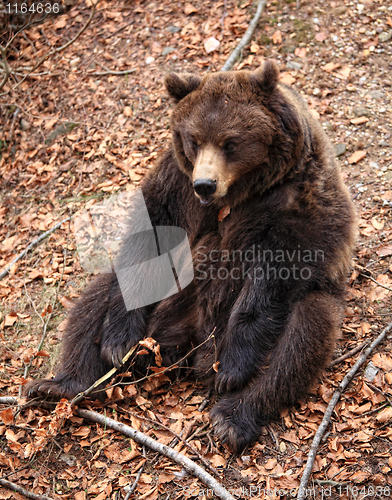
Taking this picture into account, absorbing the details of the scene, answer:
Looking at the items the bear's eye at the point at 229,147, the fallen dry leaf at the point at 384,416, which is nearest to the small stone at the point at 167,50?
the bear's eye at the point at 229,147

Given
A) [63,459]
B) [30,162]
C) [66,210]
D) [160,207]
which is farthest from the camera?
[30,162]

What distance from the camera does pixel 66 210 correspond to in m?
6.91

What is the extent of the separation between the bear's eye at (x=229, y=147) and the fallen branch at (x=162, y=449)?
2467mm

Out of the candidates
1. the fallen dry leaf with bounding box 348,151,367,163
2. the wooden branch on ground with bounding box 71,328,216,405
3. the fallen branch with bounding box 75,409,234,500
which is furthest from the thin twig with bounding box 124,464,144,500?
the fallen dry leaf with bounding box 348,151,367,163

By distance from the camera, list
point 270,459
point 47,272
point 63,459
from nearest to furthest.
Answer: point 270,459 < point 63,459 < point 47,272

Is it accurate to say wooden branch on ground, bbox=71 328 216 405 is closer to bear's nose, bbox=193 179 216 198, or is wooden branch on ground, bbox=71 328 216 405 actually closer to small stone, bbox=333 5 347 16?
bear's nose, bbox=193 179 216 198

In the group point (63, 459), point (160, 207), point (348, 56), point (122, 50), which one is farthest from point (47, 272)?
point (348, 56)

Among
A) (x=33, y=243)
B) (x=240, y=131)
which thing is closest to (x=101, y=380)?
(x=240, y=131)

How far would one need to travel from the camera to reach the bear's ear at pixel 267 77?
416cm

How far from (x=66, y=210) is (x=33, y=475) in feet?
12.0

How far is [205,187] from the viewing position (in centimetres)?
→ 401

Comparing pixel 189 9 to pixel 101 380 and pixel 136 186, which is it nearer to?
pixel 136 186

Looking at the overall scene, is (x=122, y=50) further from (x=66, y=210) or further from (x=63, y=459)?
(x=63, y=459)

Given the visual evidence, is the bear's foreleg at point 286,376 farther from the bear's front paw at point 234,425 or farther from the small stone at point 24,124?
the small stone at point 24,124
